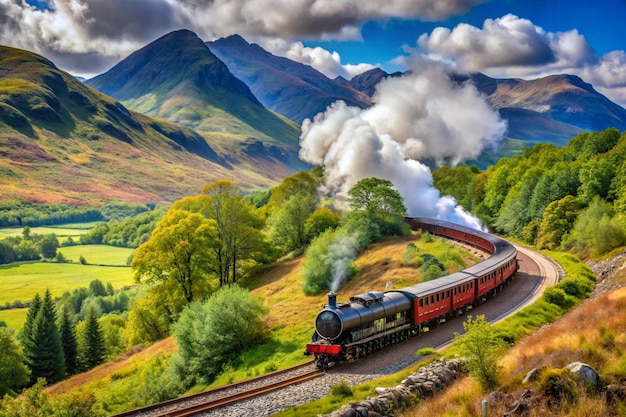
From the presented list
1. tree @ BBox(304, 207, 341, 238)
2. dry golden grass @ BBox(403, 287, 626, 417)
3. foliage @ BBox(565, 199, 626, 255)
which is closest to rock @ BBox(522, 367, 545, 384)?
dry golden grass @ BBox(403, 287, 626, 417)

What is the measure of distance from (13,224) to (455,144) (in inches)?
7076

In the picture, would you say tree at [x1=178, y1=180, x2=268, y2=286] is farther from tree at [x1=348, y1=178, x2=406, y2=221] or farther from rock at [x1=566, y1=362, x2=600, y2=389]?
rock at [x1=566, y1=362, x2=600, y2=389]

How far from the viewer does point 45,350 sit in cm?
4822

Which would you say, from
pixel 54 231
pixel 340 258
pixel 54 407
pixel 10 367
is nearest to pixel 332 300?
pixel 54 407

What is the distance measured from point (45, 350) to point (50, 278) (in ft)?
240

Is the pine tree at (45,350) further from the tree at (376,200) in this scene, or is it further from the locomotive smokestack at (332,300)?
the tree at (376,200)

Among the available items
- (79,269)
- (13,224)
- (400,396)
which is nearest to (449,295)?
(400,396)

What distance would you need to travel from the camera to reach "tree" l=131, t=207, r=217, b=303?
5003 cm

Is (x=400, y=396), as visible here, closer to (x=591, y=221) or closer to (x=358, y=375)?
(x=358, y=375)

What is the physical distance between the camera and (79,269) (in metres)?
122

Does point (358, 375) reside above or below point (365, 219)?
below

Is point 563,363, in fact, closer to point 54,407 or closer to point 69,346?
point 54,407

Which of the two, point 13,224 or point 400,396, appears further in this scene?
point 13,224

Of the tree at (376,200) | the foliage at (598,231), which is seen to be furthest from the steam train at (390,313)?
the tree at (376,200)
